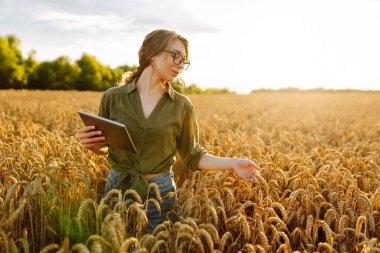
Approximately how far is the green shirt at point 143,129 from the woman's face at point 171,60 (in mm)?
204

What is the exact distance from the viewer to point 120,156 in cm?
341

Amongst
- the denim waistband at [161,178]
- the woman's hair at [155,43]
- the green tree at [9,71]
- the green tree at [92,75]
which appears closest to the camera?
the woman's hair at [155,43]

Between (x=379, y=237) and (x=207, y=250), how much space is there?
5.22 ft

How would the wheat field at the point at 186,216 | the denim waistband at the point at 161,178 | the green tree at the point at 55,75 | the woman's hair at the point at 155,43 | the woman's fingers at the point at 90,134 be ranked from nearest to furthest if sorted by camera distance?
the wheat field at the point at 186,216, the woman's fingers at the point at 90,134, the woman's hair at the point at 155,43, the denim waistband at the point at 161,178, the green tree at the point at 55,75

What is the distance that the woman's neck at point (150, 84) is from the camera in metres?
3.47

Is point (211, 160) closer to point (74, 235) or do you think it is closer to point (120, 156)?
point (120, 156)

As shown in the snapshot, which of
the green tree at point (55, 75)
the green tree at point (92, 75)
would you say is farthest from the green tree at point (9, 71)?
the green tree at point (92, 75)

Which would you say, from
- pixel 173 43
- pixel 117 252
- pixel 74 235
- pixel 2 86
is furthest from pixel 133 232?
pixel 2 86

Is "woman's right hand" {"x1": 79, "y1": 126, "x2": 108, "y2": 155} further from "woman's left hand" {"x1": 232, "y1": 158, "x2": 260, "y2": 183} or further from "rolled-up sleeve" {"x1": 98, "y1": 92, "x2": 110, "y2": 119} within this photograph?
"woman's left hand" {"x1": 232, "y1": 158, "x2": 260, "y2": 183}

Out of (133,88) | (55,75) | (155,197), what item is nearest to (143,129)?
(133,88)

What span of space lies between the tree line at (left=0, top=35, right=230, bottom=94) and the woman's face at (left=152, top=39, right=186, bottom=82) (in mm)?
57128

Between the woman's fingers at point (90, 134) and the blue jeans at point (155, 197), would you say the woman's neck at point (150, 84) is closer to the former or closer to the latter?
the woman's fingers at point (90, 134)

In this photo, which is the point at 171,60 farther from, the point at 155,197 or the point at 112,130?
the point at 155,197

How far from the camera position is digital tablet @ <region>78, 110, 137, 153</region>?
9.41 feet
